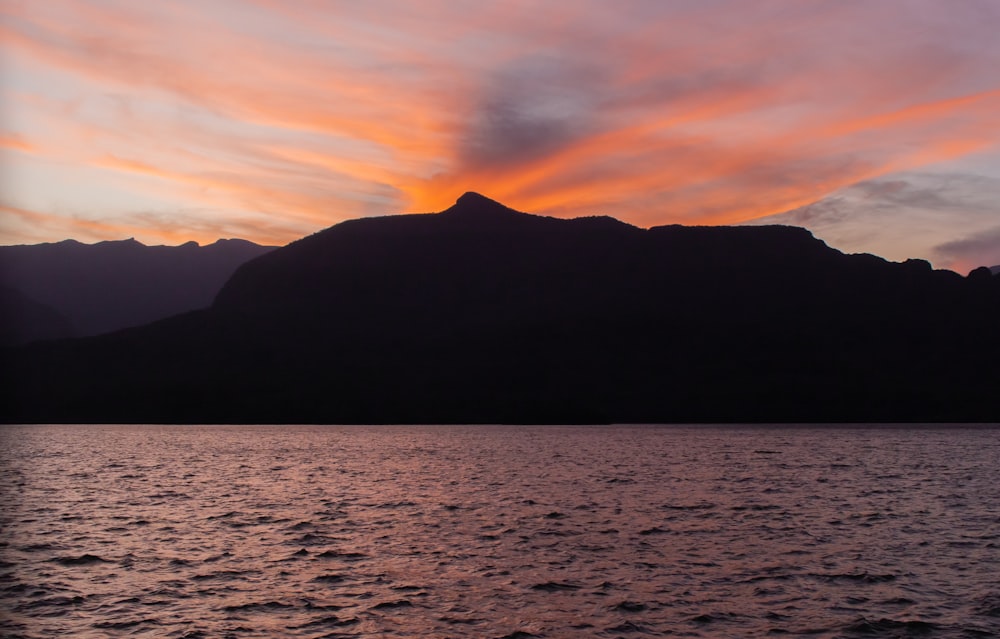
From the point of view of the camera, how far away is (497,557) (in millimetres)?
45344

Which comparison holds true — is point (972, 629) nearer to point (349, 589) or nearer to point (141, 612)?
point (349, 589)

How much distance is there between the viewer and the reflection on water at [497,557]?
3259 centimetres

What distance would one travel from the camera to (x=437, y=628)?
103 ft

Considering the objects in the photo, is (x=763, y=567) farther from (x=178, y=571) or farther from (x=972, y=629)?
(x=178, y=571)

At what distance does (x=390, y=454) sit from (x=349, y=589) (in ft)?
372

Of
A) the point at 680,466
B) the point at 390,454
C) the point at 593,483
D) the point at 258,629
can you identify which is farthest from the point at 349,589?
the point at 390,454

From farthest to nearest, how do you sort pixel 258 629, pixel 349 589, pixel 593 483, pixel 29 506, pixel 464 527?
1. pixel 593 483
2. pixel 29 506
3. pixel 464 527
4. pixel 349 589
5. pixel 258 629

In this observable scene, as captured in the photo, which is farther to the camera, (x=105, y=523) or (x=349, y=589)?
(x=105, y=523)

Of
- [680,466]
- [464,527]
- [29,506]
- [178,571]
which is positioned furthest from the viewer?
[680,466]

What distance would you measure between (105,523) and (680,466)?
7916 centimetres

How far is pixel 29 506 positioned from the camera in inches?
2699

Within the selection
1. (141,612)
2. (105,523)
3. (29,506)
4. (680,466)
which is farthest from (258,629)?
(680,466)

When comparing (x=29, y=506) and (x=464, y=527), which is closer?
(x=464, y=527)

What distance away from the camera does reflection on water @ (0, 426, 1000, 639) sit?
107 feet
